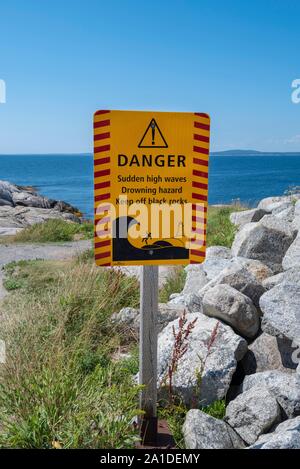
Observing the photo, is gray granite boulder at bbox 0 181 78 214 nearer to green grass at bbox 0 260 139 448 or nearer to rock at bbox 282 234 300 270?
green grass at bbox 0 260 139 448

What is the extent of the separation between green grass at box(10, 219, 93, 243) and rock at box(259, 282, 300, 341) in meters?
11.6

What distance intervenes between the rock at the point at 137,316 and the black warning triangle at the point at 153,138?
8.16 ft

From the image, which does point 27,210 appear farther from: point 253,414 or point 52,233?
point 253,414

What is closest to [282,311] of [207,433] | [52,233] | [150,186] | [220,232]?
[207,433]

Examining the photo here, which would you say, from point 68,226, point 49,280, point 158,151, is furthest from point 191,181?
point 68,226

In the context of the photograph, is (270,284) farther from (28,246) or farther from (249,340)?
(28,246)

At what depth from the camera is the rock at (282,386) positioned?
4.29 metres

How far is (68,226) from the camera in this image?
17344 millimetres

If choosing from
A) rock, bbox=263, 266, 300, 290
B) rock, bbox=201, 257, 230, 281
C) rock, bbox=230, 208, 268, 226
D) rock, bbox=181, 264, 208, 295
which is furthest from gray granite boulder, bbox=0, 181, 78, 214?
rock, bbox=263, 266, 300, 290

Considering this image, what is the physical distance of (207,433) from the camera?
155 inches

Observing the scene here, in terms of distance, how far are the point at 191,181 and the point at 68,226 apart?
13.5 m

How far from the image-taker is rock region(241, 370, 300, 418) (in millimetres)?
4285

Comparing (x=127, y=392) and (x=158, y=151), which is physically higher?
(x=158, y=151)

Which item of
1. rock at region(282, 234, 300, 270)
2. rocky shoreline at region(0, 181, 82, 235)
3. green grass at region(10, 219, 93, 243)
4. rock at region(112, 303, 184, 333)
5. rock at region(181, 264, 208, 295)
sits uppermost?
rocky shoreline at region(0, 181, 82, 235)
